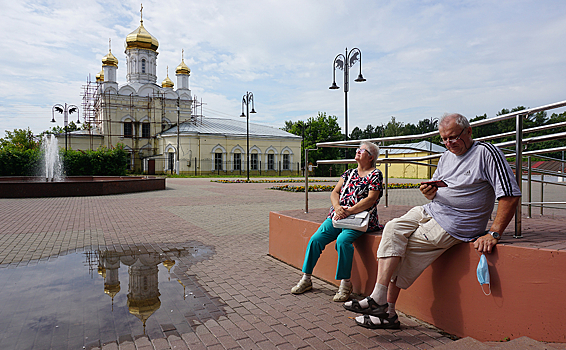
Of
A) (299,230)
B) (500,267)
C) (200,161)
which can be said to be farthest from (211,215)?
(200,161)

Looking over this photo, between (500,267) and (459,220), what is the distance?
0.44m

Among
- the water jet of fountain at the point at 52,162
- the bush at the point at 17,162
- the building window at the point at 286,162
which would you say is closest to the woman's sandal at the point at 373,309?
the water jet of fountain at the point at 52,162

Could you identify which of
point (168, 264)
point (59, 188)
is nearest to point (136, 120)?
point (59, 188)

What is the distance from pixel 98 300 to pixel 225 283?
137 centimetres

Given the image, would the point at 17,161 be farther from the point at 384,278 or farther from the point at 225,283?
the point at 384,278

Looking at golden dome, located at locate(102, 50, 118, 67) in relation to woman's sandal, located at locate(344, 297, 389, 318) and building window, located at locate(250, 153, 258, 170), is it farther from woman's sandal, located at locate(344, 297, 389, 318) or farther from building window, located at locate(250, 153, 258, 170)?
woman's sandal, located at locate(344, 297, 389, 318)

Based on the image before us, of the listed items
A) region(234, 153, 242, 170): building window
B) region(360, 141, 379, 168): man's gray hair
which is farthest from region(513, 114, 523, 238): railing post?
region(234, 153, 242, 170): building window

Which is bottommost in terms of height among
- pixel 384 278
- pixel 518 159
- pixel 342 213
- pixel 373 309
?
pixel 373 309

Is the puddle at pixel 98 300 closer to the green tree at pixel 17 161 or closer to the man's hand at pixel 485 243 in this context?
the man's hand at pixel 485 243

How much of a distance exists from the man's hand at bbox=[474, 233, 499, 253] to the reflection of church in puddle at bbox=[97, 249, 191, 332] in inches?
113

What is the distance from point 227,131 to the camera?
174ft

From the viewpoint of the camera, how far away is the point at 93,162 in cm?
3209

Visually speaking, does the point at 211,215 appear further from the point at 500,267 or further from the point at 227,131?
the point at 227,131

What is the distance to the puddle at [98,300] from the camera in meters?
3.13
